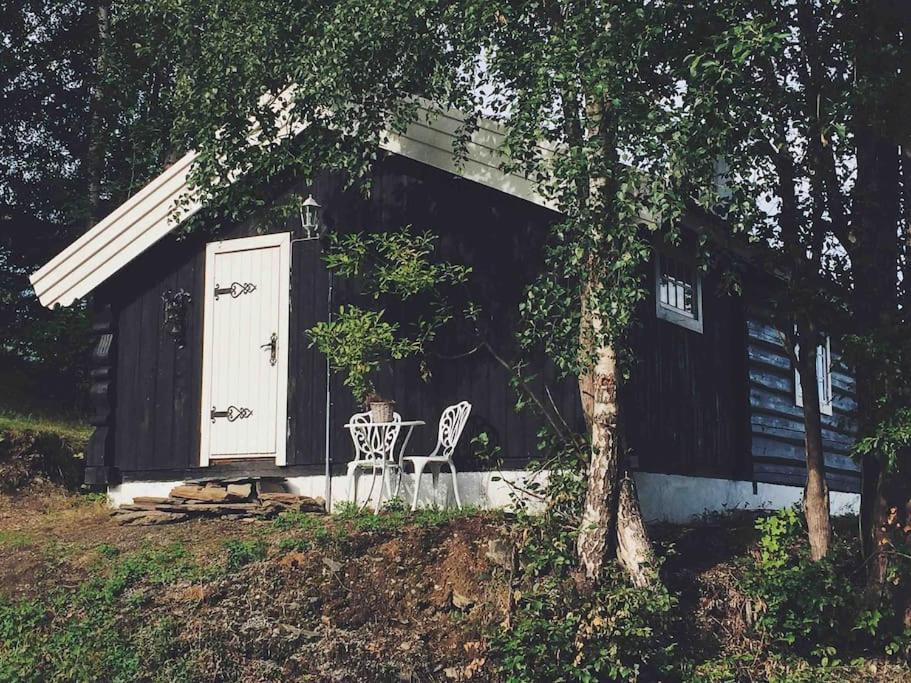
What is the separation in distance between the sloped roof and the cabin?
Answer: 0.02 metres

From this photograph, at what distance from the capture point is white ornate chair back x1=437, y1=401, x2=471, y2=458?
10.5 m

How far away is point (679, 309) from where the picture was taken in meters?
12.1

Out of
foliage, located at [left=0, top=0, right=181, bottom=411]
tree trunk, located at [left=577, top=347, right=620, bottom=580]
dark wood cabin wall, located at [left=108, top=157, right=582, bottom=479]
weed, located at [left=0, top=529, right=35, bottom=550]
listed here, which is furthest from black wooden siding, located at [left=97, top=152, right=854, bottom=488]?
foliage, located at [left=0, top=0, right=181, bottom=411]

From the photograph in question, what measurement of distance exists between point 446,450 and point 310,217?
2.51 m

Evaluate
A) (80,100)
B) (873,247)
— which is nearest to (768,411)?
(873,247)

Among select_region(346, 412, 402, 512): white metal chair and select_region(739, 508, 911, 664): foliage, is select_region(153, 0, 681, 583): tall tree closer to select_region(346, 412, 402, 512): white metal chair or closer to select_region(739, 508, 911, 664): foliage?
select_region(739, 508, 911, 664): foliage

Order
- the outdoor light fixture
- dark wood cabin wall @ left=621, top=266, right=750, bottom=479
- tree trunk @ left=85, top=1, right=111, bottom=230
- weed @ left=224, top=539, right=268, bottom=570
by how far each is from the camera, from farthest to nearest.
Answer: tree trunk @ left=85, top=1, right=111, bottom=230
the outdoor light fixture
dark wood cabin wall @ left=621, top=266, right=750, bottom=479
weed @ left=224, top=539, right=268, bottom=570

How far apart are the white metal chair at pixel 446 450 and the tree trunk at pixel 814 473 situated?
2788 millimetres

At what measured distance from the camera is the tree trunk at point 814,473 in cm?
947

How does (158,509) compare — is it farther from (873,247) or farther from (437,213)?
(873,247)

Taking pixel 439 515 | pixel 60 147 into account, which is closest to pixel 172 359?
pixel 439 515

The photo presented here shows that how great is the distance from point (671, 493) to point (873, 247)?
3018mm

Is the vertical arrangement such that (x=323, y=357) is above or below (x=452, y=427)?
above

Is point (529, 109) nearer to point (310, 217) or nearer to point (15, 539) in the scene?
point (310, 217)
